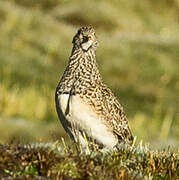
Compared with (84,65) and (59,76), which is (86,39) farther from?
(59,76)

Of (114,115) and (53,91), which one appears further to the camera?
(53,91)

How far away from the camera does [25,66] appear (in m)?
27.7

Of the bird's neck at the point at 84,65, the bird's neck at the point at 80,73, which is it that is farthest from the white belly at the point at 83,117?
the bird's neck at the point at 84,65

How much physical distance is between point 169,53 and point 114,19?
69.8ft

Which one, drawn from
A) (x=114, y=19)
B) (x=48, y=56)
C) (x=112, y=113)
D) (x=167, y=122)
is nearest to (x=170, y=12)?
(x=114, y=19)

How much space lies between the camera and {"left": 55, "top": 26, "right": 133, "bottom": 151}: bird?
29.3ft

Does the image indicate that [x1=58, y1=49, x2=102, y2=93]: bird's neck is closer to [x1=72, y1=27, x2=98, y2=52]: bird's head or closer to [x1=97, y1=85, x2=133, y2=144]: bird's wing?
[x1=72, y1=27, x2=98, y2=52]: bird's head

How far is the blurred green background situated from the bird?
6663mm

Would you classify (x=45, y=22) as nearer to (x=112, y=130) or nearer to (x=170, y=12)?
(x=112, y=130)

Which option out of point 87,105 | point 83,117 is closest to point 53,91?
point 87,105

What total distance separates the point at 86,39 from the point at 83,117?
162cm

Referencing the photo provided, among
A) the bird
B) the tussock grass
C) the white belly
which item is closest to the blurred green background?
the bird

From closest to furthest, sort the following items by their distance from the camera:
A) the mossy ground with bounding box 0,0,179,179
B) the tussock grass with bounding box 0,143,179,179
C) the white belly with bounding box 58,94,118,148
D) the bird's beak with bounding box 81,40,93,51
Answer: the tussock grass with bounding box 0,143,179,179, the mossy ground with bounding box 0,0,179,179, the white belly with bounding box 58,94,118,148, the bird's beak with bounding box 81,40,93,51

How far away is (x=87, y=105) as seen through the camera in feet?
29.9
